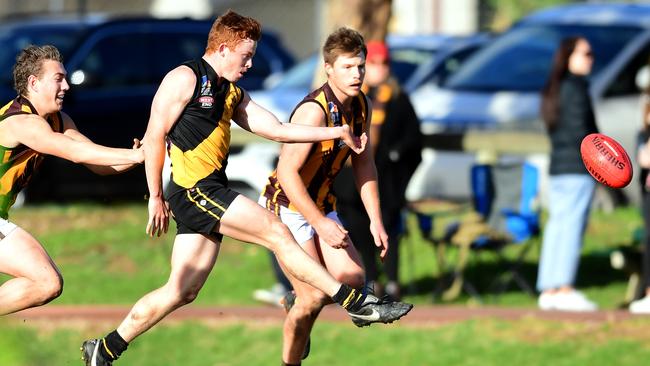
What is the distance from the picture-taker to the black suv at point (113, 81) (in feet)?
56.4

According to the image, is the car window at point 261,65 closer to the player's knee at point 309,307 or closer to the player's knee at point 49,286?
the player's knee at point 309,307

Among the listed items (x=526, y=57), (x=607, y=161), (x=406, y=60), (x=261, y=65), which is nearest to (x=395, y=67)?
(x=406, y=60)

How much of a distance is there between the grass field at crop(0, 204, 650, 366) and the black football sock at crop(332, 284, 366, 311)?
7.61ft

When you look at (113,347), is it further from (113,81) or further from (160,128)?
(113,81)

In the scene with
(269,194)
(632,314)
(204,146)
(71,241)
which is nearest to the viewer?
(204,146)

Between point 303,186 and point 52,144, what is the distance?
4.56ft

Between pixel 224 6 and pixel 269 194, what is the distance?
23209 millimetres

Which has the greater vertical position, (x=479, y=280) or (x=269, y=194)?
(x=269, y=194)

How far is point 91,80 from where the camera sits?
1716cm

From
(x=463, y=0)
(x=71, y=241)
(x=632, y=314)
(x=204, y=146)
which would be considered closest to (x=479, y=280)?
(x=632, y=314)

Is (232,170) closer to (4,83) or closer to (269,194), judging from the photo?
(4,83)

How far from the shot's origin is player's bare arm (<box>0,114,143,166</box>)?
24.7 ft

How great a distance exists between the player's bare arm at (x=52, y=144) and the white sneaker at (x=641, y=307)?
6.02m

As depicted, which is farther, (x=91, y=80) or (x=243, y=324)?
(x=91, y=80)
